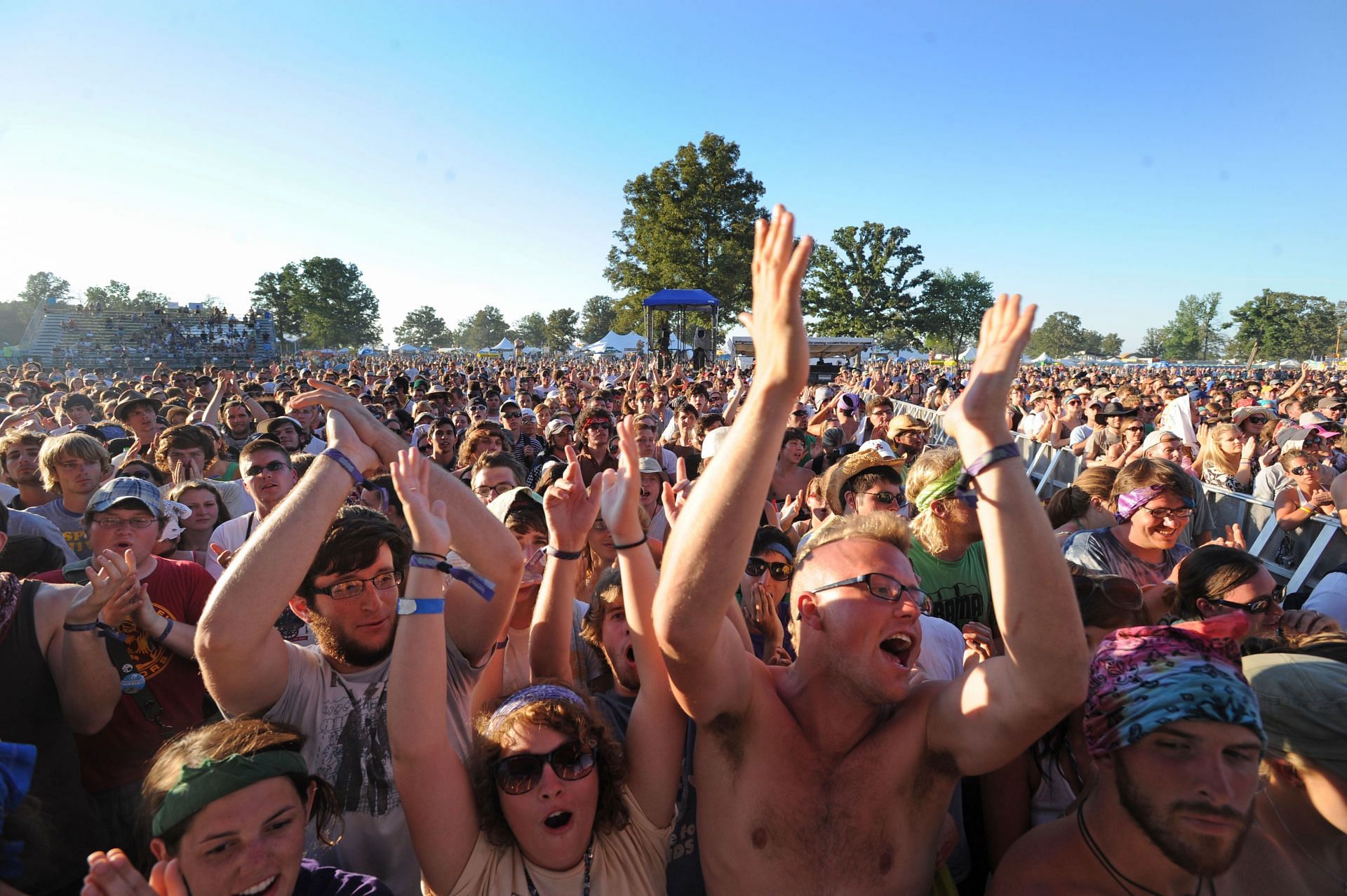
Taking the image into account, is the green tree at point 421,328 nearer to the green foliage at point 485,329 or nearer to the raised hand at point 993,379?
the green foliage at point 485,329

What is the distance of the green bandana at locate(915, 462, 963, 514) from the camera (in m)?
3.50

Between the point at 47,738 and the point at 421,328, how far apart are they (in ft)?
429


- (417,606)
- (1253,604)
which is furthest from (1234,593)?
(417,606)

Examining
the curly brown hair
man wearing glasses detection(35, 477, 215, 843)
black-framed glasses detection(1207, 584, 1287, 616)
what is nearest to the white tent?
man wearing glasses detection(35, 477, 215, 843)

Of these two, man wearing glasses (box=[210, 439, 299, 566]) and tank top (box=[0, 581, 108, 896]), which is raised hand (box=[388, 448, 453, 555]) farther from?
man wearing glasses (box=[210, 439, 299, 566])

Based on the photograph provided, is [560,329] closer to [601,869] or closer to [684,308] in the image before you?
[684,308]

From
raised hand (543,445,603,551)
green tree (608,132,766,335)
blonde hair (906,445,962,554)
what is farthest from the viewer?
green tree (608,132,766,335)

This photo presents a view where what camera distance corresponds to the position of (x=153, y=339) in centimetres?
4453

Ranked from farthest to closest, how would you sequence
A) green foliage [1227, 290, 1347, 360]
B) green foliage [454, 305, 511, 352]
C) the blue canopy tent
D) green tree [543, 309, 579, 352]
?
green foliage [454, 305, 511, 352], green tree [543, 309, 579, 352], green foliage [1227, 290, 1347, 360], the blue canopy tent

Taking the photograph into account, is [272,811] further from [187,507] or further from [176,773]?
[187,507]

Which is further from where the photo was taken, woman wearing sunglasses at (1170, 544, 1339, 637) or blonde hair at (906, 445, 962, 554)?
blonde hair at (906, 445, 962, 554)

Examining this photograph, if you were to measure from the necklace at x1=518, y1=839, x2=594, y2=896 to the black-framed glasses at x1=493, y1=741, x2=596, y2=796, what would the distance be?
0.20 m

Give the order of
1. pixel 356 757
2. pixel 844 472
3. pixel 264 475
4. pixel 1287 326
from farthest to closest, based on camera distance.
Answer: pixel 1287 326 → pixel 844 472 → pixel 264 475 → pixel 356 757

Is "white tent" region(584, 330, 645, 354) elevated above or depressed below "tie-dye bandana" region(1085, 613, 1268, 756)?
above
